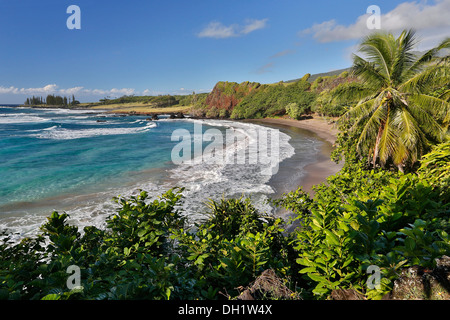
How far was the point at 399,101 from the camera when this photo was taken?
816cm

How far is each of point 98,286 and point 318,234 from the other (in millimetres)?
2360

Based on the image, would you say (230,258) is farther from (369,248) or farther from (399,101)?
(399,101)

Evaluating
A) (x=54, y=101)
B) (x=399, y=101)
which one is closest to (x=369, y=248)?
(x=399, y=101)

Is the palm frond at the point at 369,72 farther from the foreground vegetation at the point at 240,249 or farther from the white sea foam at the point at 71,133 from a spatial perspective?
the white sea foam at the point at 71,133

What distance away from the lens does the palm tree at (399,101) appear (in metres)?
7.74

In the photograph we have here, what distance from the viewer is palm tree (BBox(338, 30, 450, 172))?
7.74 m

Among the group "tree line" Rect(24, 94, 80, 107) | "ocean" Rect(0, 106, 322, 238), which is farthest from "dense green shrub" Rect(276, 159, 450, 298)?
"tree line" Rect(24, 94, 80, 107)

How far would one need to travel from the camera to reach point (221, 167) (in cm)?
1845

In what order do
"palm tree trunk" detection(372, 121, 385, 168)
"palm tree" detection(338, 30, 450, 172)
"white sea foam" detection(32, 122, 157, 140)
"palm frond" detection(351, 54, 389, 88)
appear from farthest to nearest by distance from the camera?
"white sea foam" detection(32, 122, 157, 140), "palm frond" detection(351, 54, 389, 88), "palm tree trunk" detection(372, 121, 385, 168), "palm tree" detection(338, 30, 450, 172)

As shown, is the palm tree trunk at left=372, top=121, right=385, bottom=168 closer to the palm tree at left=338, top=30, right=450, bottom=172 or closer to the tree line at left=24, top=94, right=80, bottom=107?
the palm tree at left=338, top=30, right=450, bottom=172

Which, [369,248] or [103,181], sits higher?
[369,248]

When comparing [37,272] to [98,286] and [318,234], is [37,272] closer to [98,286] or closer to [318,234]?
[98,286]

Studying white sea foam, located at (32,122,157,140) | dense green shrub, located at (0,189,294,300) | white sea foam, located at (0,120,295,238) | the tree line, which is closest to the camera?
dense green shrub, located at (0,189,294,300)

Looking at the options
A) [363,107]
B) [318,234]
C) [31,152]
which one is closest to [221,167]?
[363,107]
